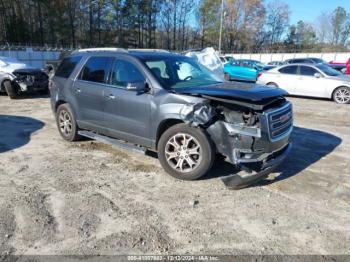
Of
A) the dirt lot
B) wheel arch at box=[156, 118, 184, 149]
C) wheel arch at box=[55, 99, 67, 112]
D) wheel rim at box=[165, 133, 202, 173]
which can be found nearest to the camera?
the dirt lot

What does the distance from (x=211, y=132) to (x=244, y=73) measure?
1671 centimetres

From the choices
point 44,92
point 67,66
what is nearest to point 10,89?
point 44,92

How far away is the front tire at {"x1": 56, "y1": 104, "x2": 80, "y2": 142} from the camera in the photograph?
6309 millimetres

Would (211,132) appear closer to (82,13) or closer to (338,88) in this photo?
(338,88)

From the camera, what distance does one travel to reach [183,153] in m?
4.56

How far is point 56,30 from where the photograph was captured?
193 ft

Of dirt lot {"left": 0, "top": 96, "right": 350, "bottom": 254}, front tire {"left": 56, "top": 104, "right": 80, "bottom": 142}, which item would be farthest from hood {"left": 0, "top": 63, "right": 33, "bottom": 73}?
dirt lot {"left": 0, "top": 96, "right": 350, "bottom": 254}

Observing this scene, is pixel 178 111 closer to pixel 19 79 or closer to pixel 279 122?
pixel 279 122

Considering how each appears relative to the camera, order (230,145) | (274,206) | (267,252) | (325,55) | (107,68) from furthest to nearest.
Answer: (325,55), (107,68), (230,145), (274,206), (267,252)

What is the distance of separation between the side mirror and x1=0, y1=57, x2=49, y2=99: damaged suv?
363 inches

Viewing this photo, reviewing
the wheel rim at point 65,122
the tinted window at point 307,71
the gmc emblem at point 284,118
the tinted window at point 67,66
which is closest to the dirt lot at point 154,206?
the wheel rim at point 65,122

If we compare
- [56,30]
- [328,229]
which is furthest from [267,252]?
[56,30]

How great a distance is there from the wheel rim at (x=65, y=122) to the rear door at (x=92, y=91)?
412 mm

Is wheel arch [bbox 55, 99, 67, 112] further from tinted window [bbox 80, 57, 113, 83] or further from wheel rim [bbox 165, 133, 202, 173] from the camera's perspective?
wheel rim [bbox 165, 133, 202, 173]
